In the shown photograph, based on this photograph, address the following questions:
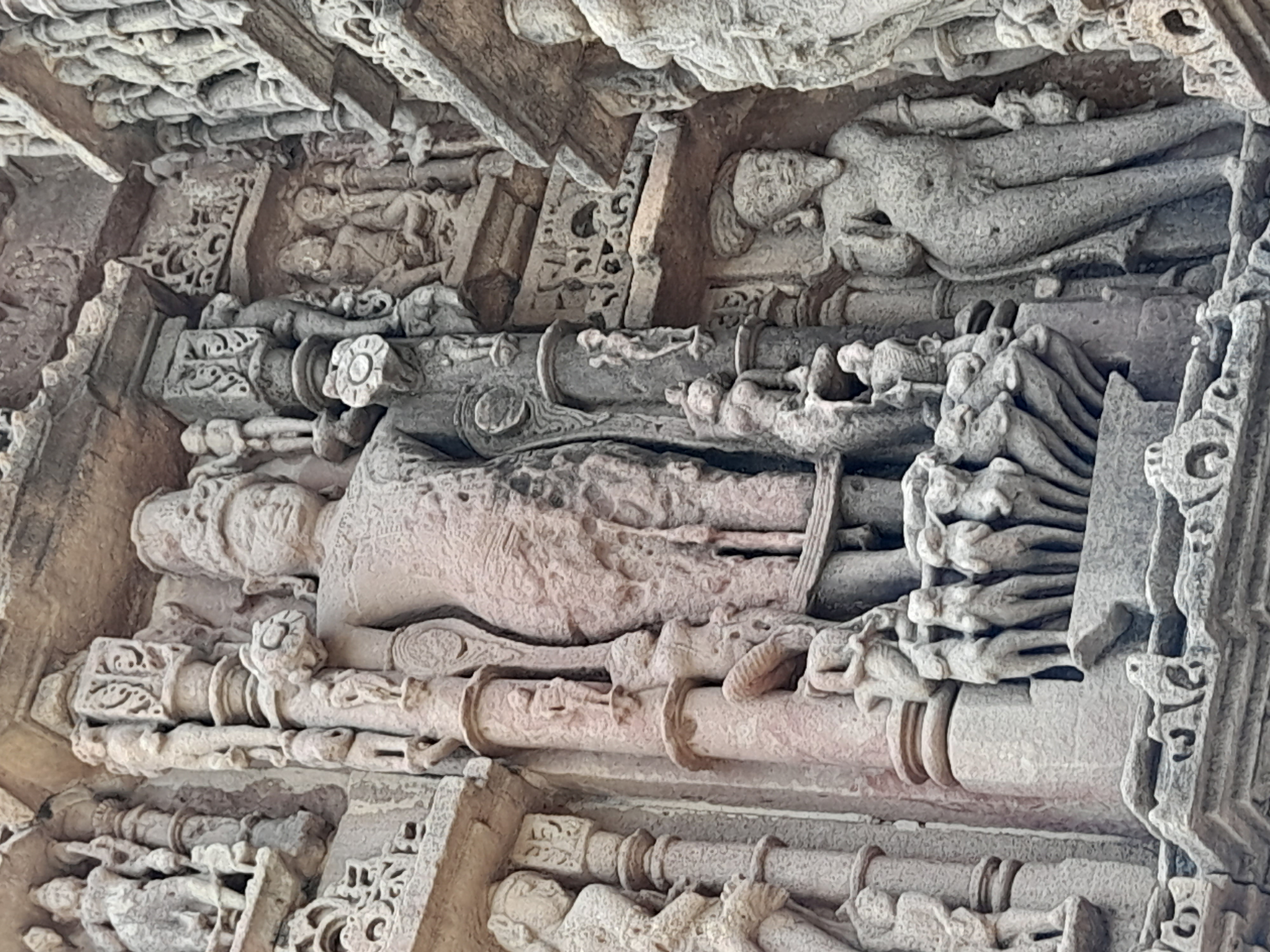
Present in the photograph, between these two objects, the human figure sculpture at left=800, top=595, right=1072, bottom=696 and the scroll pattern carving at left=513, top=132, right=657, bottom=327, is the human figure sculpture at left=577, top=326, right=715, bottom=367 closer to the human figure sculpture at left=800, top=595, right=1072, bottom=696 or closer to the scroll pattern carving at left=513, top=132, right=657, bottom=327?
the scroll pattern carving at left=513, top=132, right=657, bottom=327

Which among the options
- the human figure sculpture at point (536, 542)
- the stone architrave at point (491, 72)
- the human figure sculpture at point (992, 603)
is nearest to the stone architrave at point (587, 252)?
the stone architrave at point (491, 72)

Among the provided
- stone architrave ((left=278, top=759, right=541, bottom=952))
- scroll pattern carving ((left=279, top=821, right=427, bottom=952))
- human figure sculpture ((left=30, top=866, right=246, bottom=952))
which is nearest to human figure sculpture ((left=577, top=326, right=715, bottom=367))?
stone architrave ((left=278, top=759, right=541, bottom=952))

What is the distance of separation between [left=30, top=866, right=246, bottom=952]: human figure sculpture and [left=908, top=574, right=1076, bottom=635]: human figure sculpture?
7.76 feet

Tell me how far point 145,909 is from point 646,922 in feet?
5.96

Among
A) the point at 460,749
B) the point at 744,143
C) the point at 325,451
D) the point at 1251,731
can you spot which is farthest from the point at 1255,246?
the point at 325,451

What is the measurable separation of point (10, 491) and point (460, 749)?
1962 mm

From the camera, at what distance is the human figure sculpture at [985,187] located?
505 centimetres

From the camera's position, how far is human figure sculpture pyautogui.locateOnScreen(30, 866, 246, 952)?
17.5ft

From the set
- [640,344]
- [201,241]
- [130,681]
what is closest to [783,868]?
[640,344]

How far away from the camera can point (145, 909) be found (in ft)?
18.0

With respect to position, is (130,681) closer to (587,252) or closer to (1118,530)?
(587,252)

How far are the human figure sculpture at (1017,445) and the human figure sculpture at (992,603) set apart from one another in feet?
0.92

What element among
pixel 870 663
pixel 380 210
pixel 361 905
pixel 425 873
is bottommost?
pixel 361 905

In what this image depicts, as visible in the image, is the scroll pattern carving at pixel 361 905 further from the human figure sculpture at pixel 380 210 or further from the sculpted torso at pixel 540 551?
the human figure sculpture at pixel 380 210
